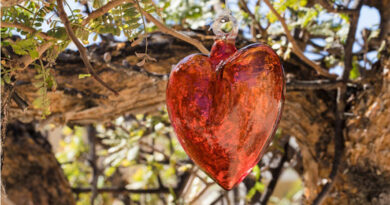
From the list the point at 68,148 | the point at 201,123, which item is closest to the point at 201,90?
the point at 201,123

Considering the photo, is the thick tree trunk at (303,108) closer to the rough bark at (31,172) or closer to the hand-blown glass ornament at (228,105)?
the rough bark at (31,172)

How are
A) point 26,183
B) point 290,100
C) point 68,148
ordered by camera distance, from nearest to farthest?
point 290,100
point 26,183
point 68,148

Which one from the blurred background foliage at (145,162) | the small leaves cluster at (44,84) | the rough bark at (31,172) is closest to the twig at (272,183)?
the blurred background foliage at (145,162)

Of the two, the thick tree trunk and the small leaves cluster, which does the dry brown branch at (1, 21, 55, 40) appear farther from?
the thick tree trunk

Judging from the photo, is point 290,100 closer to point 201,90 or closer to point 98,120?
point 98,120

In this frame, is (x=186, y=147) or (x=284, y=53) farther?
(x=284, y=53)

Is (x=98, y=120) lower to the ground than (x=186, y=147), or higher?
lower

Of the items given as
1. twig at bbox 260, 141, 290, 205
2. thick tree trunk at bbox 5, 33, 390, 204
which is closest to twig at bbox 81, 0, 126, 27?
thick tree trunk at bbox 5, 33, 390, 204

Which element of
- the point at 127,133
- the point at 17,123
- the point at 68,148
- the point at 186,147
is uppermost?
the point at 186,147
